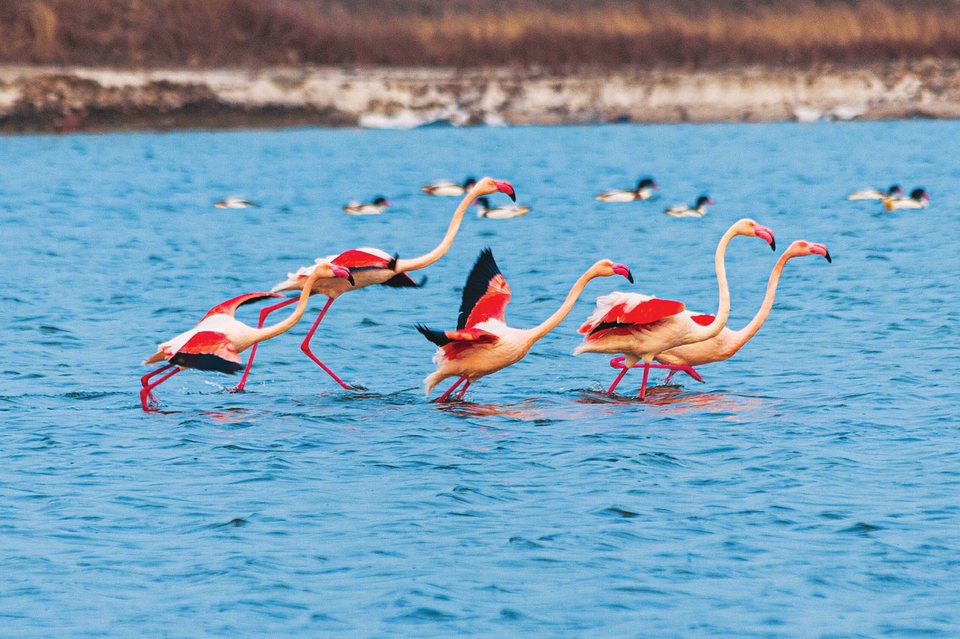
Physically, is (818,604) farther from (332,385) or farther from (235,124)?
(235,124)

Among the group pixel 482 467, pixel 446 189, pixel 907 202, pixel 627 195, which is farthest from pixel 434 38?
pixel 482 467

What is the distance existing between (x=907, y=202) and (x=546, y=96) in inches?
971

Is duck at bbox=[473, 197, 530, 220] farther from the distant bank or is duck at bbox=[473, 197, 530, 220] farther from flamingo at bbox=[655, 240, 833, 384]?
the distant bank

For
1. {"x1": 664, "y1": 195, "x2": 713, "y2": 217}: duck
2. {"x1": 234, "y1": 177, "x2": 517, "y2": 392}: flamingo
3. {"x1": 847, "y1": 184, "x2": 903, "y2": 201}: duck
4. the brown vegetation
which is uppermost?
the brown vegetation

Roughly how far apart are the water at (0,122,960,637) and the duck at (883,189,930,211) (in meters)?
4.17

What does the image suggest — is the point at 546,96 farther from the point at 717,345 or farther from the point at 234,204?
the point at 717,345

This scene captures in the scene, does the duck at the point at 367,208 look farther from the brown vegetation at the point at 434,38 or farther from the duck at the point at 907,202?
the brown vegetation at the point at 434,38

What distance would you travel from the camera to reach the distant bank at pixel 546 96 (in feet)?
151

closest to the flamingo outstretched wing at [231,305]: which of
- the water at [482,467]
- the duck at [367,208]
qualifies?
the water at [482,467]

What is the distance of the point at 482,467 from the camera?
8.94 meters

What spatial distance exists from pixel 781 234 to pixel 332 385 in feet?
40.7

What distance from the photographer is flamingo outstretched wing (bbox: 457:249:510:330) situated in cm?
1109

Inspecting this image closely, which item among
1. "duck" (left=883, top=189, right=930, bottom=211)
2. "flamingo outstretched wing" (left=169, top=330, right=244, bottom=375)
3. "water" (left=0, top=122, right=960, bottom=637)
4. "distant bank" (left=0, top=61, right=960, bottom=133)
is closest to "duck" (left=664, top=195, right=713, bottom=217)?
"duck" (left=883, top=189, right=930, bottom=211)

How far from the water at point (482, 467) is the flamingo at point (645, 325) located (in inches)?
18.9
